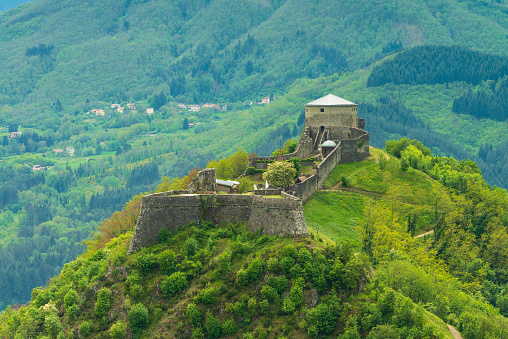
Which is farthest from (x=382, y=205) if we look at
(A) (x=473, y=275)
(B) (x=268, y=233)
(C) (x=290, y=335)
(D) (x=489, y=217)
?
(C) (x=290, y=335)

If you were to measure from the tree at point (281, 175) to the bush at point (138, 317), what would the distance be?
1095 inches

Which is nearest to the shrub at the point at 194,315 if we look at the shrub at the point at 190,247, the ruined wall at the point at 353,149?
the shrub at the point at 190,247

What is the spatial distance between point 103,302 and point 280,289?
1811cm

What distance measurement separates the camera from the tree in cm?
8238

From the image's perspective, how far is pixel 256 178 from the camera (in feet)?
300

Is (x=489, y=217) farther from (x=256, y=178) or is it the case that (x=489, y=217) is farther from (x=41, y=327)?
(x=41, y=327)

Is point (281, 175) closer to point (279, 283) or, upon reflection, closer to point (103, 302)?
point (279, 283)

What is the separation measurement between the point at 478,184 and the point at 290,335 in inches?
2489

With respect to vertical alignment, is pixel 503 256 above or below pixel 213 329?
below

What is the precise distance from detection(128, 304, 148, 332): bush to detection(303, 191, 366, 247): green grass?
80.2 ft

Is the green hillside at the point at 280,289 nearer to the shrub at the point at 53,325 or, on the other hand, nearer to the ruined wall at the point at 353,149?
the shrub at the point at 53,325

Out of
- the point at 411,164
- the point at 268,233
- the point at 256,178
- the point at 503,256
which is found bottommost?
the point at 503,256

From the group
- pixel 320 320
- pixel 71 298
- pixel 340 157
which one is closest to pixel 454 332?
pixel 320 320

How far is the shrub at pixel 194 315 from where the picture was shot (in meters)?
59.1
